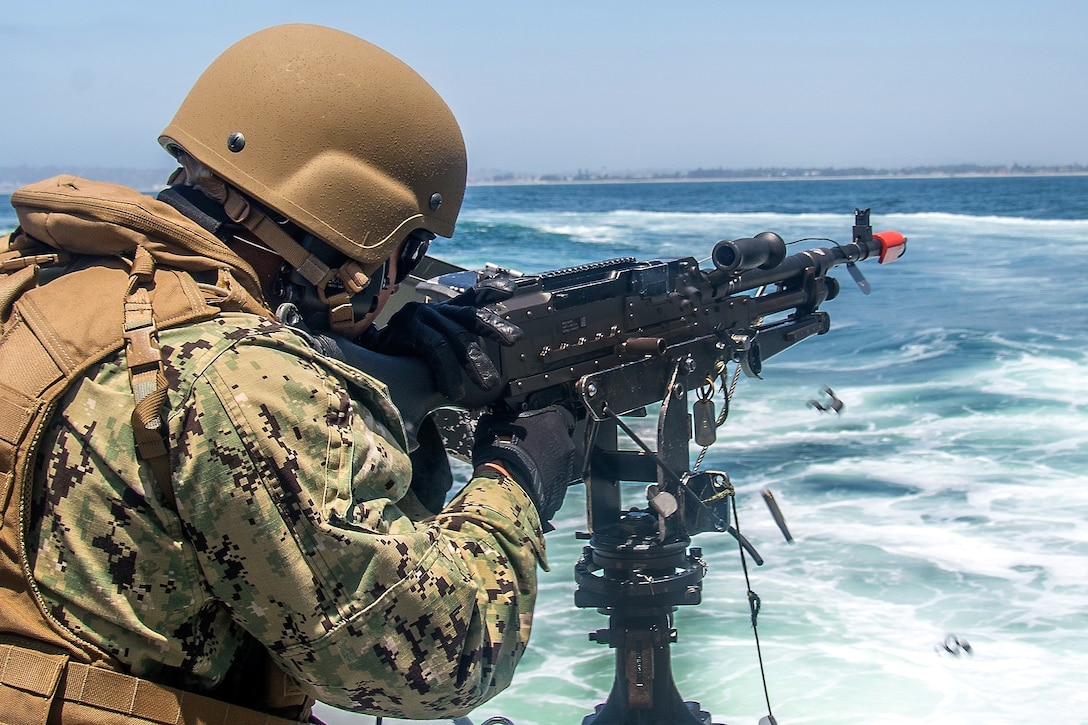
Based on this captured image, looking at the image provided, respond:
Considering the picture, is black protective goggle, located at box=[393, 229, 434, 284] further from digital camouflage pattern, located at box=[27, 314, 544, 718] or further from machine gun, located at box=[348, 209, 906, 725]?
machine gun, located at box=[348, 209, 906, 725]

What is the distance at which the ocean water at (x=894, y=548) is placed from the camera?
5.80 m

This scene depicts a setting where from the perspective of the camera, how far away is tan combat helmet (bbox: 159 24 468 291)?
6.47ft

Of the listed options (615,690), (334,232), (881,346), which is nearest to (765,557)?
(615,690)

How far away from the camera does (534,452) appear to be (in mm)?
2811

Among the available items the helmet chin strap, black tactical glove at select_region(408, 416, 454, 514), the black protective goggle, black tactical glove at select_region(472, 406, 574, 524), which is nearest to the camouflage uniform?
the helmet chin strap

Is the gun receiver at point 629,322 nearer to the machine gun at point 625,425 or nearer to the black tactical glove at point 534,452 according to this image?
the machine gun at point 625,425

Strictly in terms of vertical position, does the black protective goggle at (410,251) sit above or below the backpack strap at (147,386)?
above

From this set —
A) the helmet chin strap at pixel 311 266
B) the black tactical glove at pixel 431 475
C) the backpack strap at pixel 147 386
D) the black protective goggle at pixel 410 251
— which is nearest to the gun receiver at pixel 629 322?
the black tactical glove at pixel 431 475

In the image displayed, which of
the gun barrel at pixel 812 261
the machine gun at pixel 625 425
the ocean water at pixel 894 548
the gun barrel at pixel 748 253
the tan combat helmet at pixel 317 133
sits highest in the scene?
the tan combat helmet at pixel 317 133

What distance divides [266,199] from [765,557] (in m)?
6.51

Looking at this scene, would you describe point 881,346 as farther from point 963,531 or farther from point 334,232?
point 334,232

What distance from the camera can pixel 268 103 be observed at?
198cm

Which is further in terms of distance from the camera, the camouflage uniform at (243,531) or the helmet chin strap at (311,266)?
the helmet chin strap at (311,266)

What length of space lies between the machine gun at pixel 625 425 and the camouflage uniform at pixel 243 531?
1765 mm
